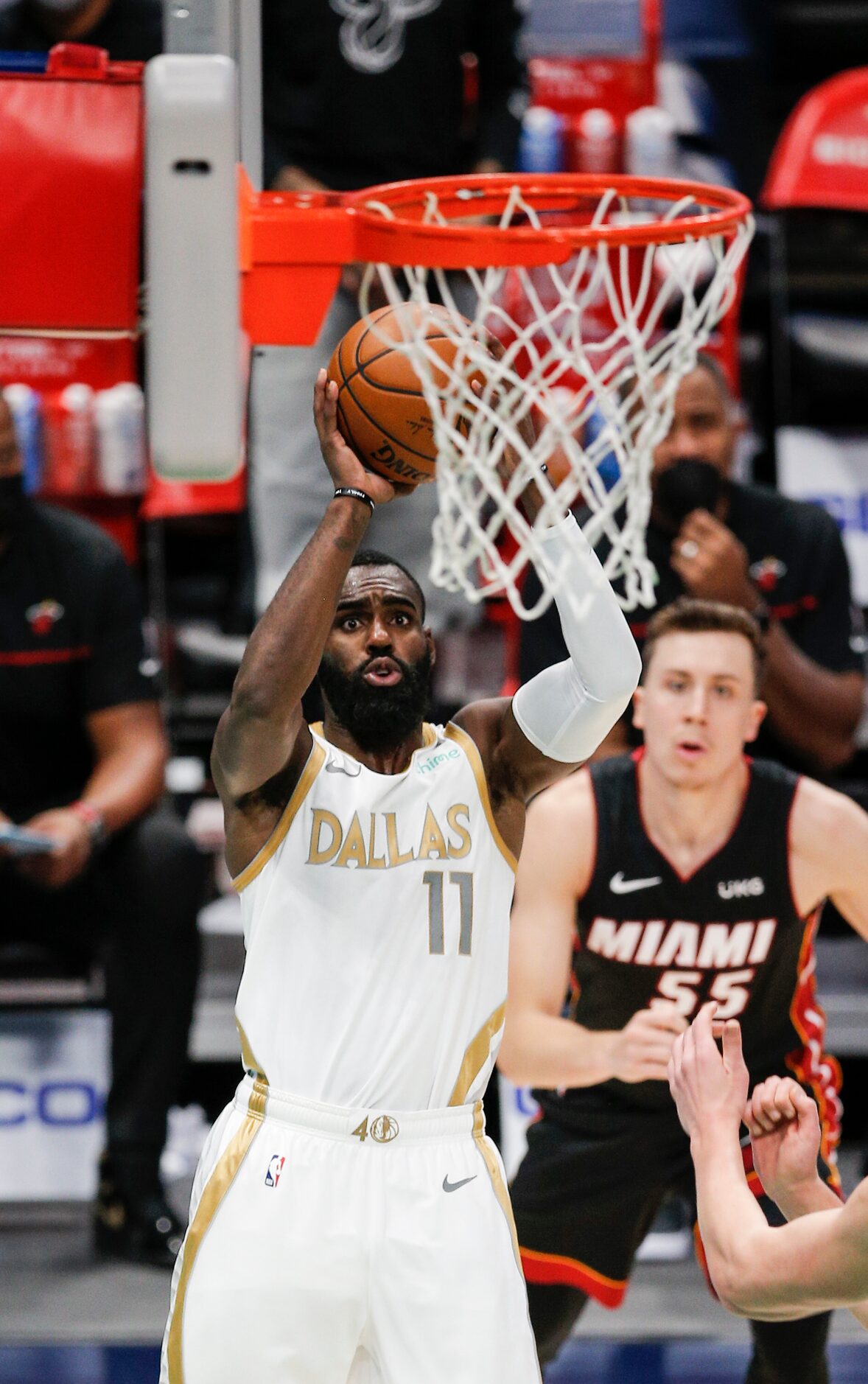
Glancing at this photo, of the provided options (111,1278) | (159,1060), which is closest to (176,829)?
(159,1060)

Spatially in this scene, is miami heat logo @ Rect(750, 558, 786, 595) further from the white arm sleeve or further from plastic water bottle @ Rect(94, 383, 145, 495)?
the white arm sleeve

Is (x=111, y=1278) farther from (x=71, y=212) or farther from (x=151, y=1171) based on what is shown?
(x=71, y=212)

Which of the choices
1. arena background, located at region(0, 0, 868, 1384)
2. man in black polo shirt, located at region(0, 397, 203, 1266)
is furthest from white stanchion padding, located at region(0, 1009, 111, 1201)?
man in black polo shirt, located at region(0, 397, 203, 1266)

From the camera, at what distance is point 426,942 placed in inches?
120

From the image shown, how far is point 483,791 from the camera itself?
3.18 metres

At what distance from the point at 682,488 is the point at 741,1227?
300 centimetres

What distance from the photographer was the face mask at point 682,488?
208 inches

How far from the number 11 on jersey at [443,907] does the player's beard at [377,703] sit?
0.25m

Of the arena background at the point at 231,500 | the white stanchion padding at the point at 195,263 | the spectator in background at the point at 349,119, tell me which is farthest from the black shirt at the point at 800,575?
the white stanchion padding at the point at 195,263

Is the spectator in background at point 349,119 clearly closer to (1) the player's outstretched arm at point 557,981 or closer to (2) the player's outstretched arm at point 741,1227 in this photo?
(1) the player's outstretched arm at point 557,981

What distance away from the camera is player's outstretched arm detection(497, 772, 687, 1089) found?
3777 millimetres

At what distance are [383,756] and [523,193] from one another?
1.06 meters

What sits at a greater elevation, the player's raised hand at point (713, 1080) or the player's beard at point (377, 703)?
the player's beard at point (377, 703)

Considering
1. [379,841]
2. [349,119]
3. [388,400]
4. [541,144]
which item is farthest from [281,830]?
[541,144]
